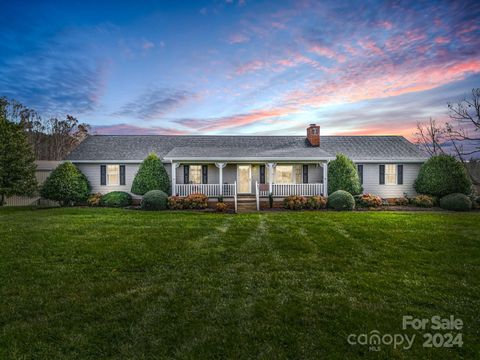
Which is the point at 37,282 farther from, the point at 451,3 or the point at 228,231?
the point at 451,3

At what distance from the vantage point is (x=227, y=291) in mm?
4926

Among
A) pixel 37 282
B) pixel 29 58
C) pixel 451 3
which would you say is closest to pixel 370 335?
pixel 37 282

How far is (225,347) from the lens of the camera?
326 centimetres

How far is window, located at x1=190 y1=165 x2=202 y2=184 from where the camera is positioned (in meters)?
20.4

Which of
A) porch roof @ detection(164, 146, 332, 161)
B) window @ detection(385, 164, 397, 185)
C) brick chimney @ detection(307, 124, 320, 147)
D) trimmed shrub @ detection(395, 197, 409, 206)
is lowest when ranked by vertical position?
trimmed shrub @ detection(395, 197, 409, 206)

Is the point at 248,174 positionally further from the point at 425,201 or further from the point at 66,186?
the point at 66,186

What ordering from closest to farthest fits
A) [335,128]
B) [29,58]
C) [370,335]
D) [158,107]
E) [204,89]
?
[370,335] < [29,58] < [204,89] < [158,107] < [335,128]

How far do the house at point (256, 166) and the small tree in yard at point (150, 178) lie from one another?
0.74m

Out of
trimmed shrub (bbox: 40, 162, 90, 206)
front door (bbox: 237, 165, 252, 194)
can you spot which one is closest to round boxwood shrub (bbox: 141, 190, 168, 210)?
trimmed shrub (bbox: 40, 162, 90, 206)

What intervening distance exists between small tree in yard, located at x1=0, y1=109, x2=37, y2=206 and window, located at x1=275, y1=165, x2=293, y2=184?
56.7 feet

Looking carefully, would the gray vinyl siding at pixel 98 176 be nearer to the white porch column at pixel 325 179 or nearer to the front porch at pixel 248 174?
the front porch at pixel 248 174

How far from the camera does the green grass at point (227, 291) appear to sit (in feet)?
10.9

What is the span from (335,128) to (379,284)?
27.1 metres

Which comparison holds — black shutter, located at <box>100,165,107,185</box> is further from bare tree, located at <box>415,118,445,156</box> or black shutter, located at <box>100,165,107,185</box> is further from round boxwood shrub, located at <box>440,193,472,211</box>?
bare tree, located at <box>415,118,445,156</box>
